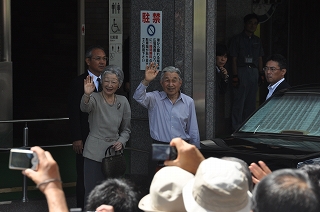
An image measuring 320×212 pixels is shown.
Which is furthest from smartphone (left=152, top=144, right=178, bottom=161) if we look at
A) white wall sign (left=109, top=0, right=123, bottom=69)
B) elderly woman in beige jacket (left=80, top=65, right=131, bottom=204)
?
white wall sign (left=109, top=0, right=123, bottom=69)

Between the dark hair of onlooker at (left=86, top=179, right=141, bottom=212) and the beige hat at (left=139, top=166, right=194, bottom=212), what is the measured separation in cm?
12

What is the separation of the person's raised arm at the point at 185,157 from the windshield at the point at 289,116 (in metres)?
3.99

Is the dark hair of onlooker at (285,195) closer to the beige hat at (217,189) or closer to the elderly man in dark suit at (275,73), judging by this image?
the beige hat at (217,189)

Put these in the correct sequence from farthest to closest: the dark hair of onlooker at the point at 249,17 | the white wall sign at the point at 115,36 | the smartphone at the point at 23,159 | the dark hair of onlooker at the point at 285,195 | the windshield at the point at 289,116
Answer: the dark hair of onlooker at the point at 249,17
the white wall sign at the point at 115,36
the windshield at the point at 289,116
the smartphone at the point at 23,159
the dark hair of onlooker at the point at 285,195

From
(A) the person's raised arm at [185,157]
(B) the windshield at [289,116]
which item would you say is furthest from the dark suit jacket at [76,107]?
(A) the person's raised arm at [185,157]

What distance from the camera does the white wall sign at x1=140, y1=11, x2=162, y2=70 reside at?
9672 millimetres

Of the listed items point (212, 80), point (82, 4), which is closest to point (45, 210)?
point (212, 80)

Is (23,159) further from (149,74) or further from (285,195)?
(149,74)

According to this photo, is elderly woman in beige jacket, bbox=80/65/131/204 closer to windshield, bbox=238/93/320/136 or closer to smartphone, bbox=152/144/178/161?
windshield, bbox=238/93/320/136

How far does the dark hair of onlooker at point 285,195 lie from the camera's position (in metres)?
3.04

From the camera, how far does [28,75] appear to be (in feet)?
46.6

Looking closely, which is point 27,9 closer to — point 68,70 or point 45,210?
point 68,70

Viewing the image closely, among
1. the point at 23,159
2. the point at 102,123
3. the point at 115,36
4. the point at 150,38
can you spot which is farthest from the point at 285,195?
the point at 115,36

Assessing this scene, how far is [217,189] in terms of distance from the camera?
3357 millimetres
